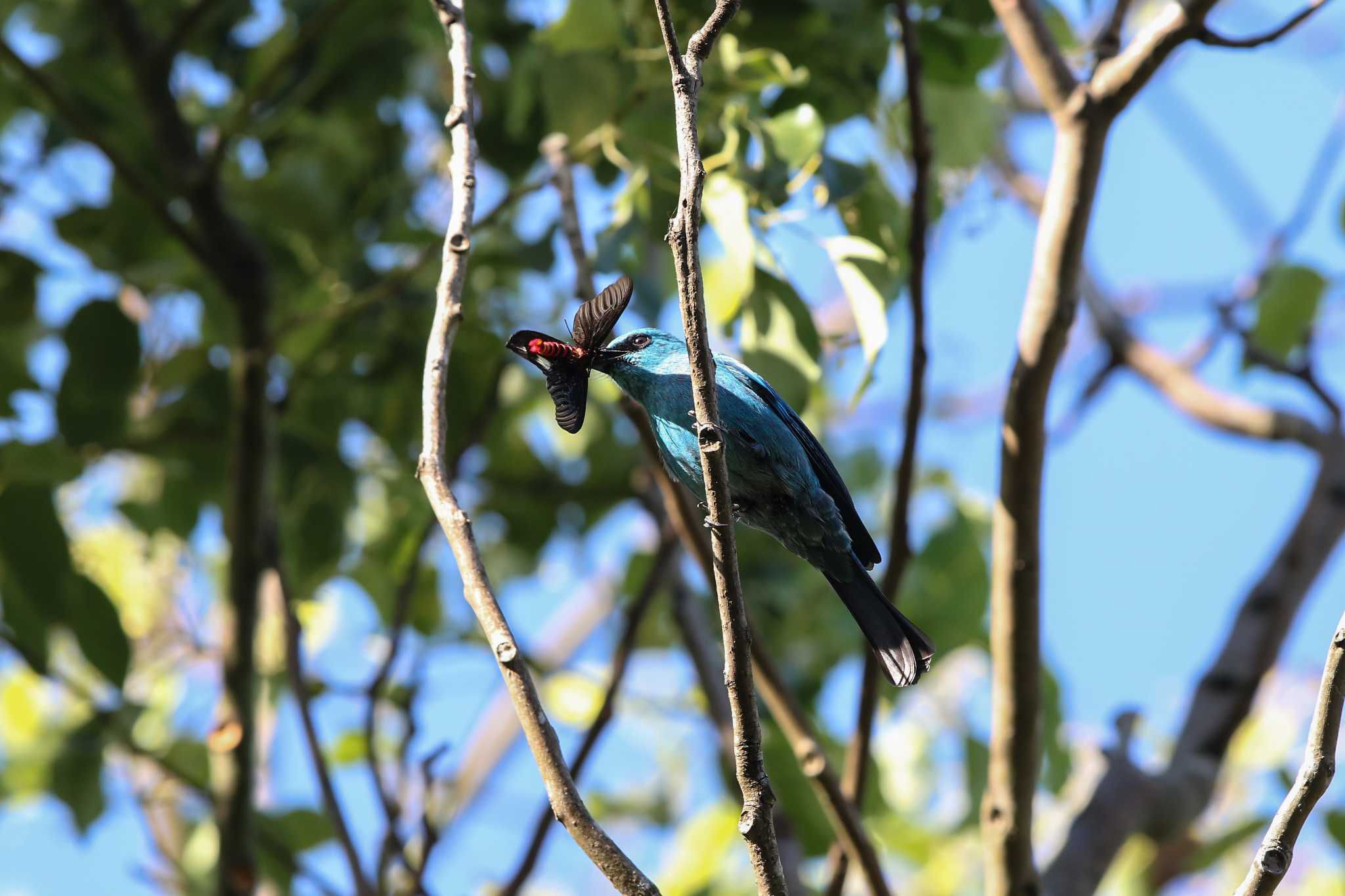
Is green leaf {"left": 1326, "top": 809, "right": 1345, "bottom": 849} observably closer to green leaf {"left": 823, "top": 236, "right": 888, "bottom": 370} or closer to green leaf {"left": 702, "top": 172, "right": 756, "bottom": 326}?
green leaf {"left": 823, "top": 236, "right": 888, "bottom": 370}

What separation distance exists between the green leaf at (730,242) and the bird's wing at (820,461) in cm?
12

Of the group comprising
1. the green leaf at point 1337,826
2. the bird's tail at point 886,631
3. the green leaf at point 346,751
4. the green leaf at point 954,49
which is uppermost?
the green leaf at point 954,49

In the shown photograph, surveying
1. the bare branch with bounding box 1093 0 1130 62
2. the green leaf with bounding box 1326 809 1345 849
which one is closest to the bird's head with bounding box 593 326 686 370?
the bare branch with bounding box 1093 0 1130 62

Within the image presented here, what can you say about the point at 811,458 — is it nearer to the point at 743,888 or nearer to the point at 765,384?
the point at 765,384

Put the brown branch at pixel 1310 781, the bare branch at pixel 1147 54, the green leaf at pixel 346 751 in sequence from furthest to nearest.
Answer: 1. the green leaf at pixel 346 751
2. the bare branch at pixel 1147 54
3. the brown branch at pixel 1310 781

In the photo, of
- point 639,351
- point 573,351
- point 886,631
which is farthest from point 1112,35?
point 573,351

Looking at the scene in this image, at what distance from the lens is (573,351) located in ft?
8.22

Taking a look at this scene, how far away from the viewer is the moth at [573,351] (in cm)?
241

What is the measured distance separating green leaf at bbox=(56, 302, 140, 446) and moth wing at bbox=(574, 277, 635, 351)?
201 centimetres

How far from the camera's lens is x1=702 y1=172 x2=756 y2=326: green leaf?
2926 mm

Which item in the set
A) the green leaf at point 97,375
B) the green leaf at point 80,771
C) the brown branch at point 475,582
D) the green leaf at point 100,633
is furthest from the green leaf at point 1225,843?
the green leaf at point 97,375

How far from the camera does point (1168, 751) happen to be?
4.20m

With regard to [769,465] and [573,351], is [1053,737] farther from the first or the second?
[573,351]

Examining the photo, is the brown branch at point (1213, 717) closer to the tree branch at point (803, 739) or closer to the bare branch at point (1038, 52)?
the tree branch at point (803, 739)
